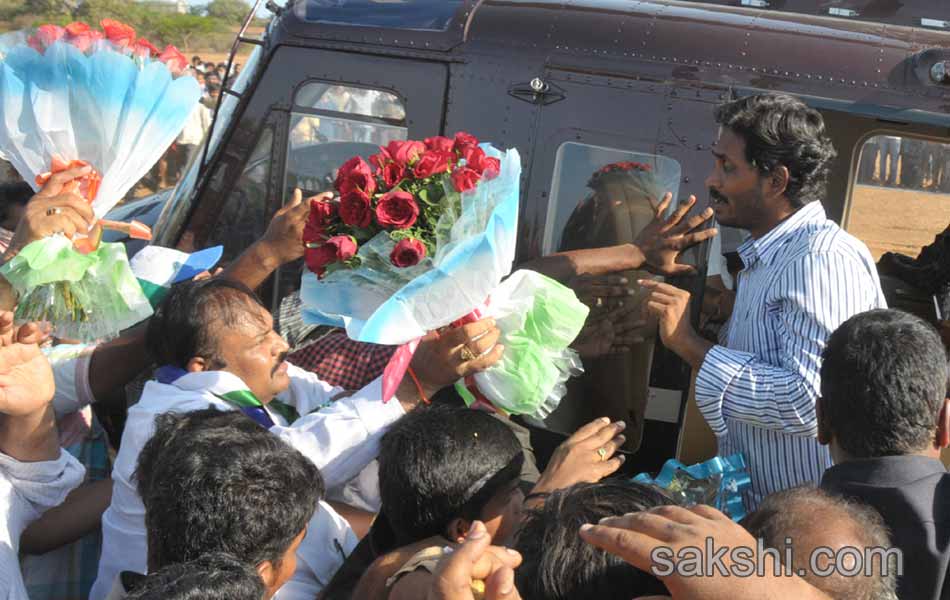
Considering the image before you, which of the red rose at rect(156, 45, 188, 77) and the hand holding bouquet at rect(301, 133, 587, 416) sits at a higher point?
the red rose at rect(156, 45, 188, 77)

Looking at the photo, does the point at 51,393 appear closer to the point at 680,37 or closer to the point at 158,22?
the point at 680,37

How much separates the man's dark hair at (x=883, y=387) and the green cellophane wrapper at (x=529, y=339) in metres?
0.83

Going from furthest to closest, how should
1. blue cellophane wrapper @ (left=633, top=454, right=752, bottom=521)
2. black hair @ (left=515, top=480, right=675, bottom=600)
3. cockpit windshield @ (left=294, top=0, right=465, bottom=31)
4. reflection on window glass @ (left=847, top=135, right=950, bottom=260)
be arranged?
reflection on window glass @ (left=847, top=135, right=950, bottom=260) < cockpit windshield @ (left=294, top=0, right=465, bottom=31) < blue cellophane wrapper @ (left=633, top=454, right=752, bottom=521) < black hair @ (left=515, top=480, right=675, bottom=600)

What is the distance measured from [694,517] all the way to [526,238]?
2.28 meters

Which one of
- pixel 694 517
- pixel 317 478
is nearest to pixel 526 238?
pixel 317 478

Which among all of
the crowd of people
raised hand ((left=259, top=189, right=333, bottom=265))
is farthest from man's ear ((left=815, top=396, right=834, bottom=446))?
raised hand ((left=259, top=189, right=333, bottom=265))

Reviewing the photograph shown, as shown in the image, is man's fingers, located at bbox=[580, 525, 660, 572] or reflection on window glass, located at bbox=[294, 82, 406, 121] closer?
man's fingers, located at bbox=[580, 525, 660, 572]

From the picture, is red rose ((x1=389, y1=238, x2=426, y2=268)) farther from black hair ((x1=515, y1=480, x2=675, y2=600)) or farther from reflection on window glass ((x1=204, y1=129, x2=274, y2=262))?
reflection on window glass ((x1=204, y1=129, x2=274, y2=262))

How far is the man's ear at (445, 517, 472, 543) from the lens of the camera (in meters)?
2.45

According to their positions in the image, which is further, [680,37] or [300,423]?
[680,37]

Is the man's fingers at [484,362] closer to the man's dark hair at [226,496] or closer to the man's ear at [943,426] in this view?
the man's dark hair at [226,496]

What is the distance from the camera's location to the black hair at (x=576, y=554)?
2.00 meters

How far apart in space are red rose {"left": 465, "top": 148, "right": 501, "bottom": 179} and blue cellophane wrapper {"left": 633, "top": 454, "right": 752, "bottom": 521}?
102 centimetres

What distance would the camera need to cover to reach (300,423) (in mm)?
2924
